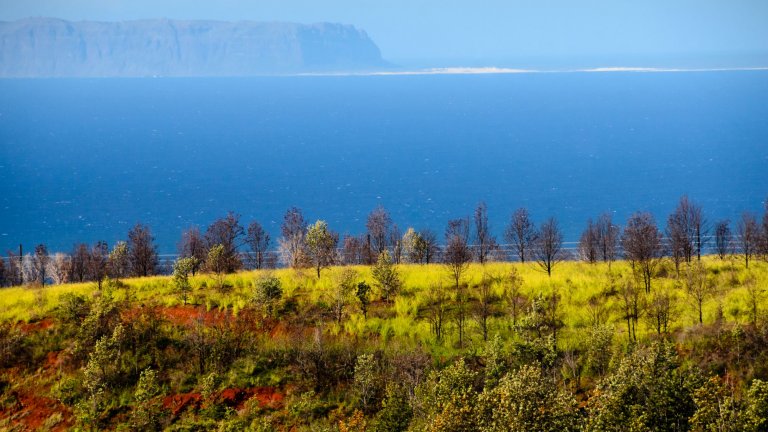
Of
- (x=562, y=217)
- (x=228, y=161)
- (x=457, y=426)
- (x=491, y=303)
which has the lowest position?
(x=457, y=426)

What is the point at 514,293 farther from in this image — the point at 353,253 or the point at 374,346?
the point at 353,253

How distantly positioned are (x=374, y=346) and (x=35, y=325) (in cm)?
1601

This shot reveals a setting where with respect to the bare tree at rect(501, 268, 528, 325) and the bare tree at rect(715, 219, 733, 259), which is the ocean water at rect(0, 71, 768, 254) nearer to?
the bare tree at rect(715, 219, 733, 259)

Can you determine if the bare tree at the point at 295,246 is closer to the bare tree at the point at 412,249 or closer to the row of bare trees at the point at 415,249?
the row of bare trees at the point at 415,249

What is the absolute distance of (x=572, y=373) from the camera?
110ft

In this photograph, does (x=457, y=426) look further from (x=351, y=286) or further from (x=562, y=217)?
(x=562, y=217)

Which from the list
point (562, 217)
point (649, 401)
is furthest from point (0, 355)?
point (562, 217)

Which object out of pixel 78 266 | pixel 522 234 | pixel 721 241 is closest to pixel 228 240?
pixel 78 266

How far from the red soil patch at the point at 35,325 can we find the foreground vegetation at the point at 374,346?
0.70 feet

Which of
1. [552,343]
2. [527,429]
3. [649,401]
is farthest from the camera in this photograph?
[552,343]

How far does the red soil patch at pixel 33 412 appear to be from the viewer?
33.7 meters

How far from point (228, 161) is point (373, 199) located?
182ft

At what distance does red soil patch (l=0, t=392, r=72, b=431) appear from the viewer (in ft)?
110

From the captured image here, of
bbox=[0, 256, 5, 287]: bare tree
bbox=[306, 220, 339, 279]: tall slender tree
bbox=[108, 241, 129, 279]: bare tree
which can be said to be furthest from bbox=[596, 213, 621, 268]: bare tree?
bbox=[0, 256, 5, 287]: bare tree
